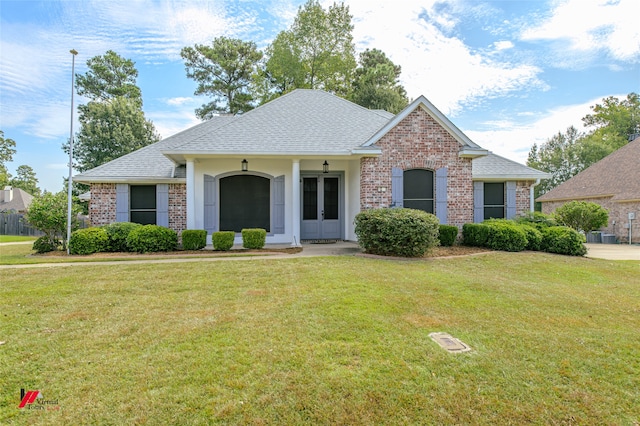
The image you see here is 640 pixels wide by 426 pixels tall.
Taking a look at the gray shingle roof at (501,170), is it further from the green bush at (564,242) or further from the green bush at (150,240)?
the green bush at (150,240)

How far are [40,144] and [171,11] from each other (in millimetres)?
10721

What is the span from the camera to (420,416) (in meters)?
2.29

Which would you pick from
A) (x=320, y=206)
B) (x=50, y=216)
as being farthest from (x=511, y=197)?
(x=50, y=216)

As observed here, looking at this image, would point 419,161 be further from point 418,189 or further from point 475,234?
point 475,234

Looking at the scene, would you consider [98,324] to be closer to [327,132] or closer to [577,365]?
[577,365]

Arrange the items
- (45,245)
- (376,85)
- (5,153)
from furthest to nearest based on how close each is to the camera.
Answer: (5,153), (376,85), (45,245)

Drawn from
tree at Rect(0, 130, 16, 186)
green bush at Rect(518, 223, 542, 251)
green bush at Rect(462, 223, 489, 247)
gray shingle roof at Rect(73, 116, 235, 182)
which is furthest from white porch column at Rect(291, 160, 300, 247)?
tree at Rect(0, 130, 16, 186)

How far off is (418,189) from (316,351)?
8776 mm

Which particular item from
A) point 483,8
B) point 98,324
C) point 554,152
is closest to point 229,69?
point 483,8

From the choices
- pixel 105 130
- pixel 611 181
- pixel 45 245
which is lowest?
pixel 45 245

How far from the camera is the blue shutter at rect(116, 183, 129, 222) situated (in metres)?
11.8

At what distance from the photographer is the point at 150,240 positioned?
9.84 metres

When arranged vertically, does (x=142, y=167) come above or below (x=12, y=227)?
above

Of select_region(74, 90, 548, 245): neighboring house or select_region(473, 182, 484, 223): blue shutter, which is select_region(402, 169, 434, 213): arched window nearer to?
select_region(74, 90, 548, 245): neighboring house
